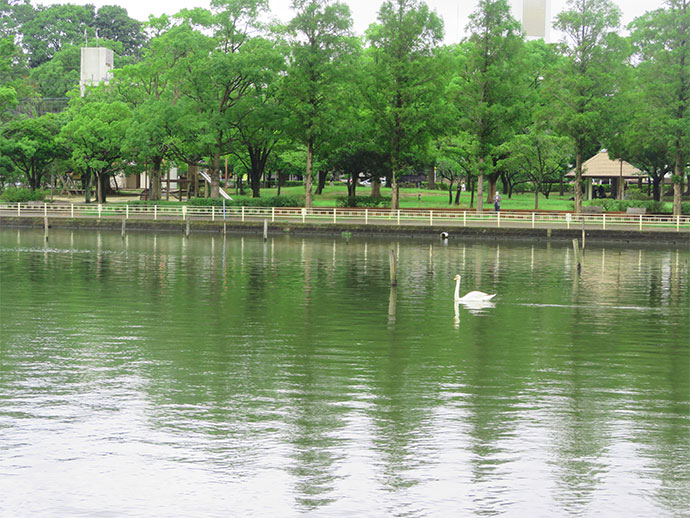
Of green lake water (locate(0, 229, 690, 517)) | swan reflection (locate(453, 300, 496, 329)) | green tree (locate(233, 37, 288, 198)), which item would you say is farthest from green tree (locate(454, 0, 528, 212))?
swan reflection (locate(453, 300, 496, 329))

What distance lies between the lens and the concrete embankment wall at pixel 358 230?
7006 cm

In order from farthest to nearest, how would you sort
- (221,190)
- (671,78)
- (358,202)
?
(221,190)
(358,202)
(671,78)

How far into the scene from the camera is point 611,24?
78.6 meters

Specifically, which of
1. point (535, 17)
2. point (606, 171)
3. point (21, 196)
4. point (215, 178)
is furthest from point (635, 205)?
point (535, 17)

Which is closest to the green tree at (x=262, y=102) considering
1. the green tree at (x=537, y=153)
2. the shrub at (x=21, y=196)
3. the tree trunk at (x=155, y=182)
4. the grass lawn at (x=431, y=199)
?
the tree trunk at (x=155, y=182)

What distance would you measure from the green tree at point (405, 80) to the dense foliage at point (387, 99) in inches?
4.9

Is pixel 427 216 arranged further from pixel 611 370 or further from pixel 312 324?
pixel 611 370

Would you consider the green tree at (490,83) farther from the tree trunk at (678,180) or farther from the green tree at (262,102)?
the green tree at (262,102)

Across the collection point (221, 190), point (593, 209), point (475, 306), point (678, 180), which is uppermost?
point (678, 180)

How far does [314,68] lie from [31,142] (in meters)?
27.0

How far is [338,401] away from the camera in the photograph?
19.0 metres

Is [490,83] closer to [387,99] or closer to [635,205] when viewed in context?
[387,99]

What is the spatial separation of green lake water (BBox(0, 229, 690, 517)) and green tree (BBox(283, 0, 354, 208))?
4305 centimetres

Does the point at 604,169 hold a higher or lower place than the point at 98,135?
lower
